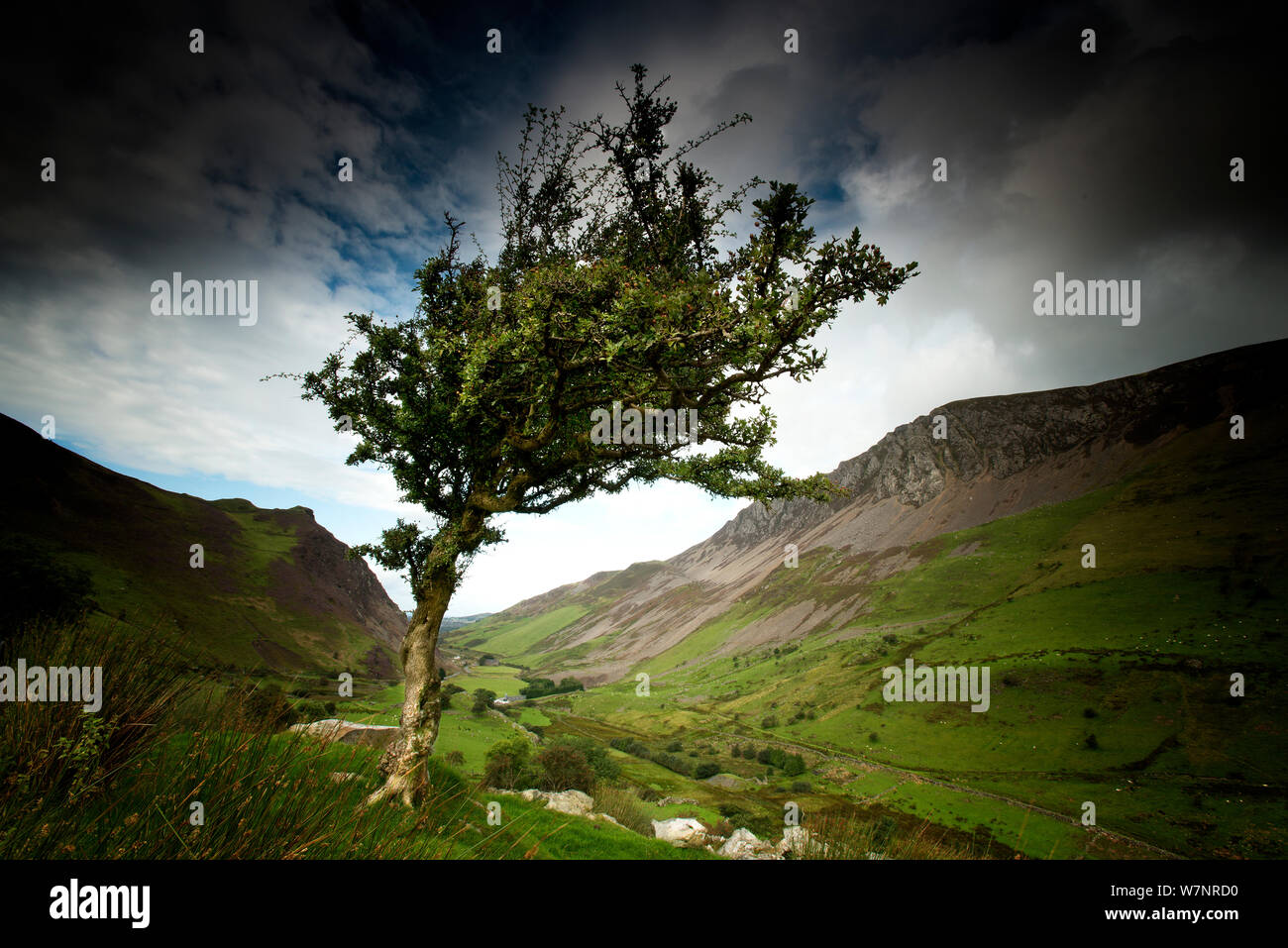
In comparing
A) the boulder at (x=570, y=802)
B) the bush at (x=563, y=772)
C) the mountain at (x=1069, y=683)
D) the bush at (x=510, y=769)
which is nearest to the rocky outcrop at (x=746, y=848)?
the boulder at (x=570, y=802)

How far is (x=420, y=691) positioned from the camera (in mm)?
11766

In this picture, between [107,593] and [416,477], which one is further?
[107,593]

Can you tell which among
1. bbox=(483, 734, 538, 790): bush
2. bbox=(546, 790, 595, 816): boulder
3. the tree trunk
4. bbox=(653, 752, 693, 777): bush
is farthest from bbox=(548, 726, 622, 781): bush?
the tree trunk

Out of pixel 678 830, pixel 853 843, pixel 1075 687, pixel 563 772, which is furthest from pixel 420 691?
pixel 1075 687

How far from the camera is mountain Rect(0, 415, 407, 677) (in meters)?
86.1

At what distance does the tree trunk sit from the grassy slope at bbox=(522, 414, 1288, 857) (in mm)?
38545

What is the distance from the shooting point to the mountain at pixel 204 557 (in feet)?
283

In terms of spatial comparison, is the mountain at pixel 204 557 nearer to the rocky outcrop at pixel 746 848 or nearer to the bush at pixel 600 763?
the bush at pixel 600 763

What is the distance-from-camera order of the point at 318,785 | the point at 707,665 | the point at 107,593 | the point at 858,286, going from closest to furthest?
the point at 318,785
the point at 858,286
the point at 107,593
the point at 707,665

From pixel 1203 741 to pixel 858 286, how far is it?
125852 millimetres

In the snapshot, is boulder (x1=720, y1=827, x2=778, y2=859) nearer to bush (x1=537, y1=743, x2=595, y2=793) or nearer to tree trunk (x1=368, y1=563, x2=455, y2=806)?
tree trunk (x1=368, y1=563, x2=455, y2=806)

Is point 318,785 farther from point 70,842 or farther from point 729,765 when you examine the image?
point 729,765
